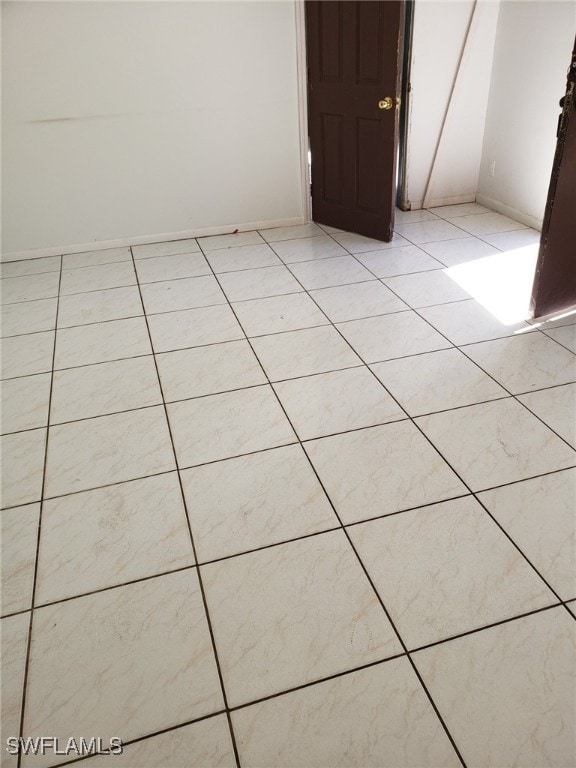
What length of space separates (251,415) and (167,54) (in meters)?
2.82

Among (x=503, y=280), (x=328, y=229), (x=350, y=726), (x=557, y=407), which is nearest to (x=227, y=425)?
(x=350, y=726)

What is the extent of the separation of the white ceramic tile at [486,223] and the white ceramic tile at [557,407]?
2.16 m

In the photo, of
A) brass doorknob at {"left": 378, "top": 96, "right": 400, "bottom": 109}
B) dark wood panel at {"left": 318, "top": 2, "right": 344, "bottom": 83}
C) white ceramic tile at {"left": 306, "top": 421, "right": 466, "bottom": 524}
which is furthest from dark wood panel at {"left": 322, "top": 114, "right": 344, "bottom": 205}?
white ceramic tile at {"left": 306, "top": 421, "right": 466, "bottom": 524}

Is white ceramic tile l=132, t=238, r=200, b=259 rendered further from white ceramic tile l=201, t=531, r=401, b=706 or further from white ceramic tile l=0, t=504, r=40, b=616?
white ceramic tile l=201, t=531, r=401, b=706

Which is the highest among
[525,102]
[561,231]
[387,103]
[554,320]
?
[387,103]

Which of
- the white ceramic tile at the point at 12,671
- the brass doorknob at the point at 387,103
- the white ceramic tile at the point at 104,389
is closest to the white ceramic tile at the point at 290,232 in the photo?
the brass doorknob at the point at 387,103

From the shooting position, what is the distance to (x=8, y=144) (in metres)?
3.90

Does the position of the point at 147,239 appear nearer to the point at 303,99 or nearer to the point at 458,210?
the point at 303,99

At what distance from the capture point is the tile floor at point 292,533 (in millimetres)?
1452

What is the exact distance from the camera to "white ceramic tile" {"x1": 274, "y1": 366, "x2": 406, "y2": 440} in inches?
95.5

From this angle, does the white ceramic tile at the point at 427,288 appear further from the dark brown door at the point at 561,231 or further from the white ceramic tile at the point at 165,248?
the white ceramic tile at the point at 165,248

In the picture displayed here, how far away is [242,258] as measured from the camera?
414cm

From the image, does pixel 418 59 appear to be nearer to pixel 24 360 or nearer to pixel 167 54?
pixel 167 54

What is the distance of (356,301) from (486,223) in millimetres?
1803
